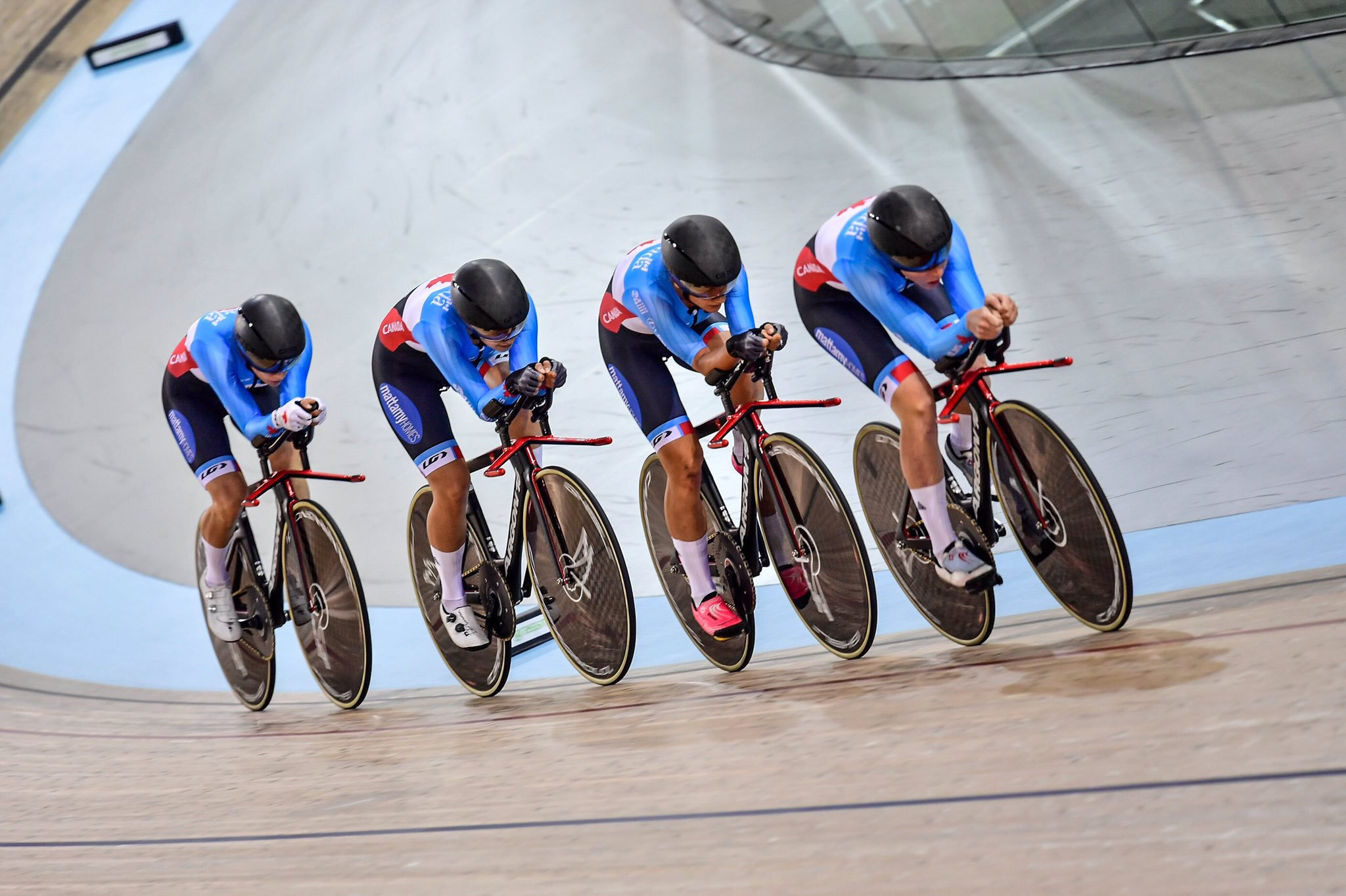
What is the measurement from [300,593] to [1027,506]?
2401 mm

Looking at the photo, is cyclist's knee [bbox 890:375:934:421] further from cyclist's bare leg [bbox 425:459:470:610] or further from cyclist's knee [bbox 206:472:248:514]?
cyclist's knee [bbox 206:472:248:514]

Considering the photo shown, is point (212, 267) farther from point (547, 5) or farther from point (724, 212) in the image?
point (724, 212)

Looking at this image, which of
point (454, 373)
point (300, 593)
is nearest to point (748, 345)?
point (454, 373)

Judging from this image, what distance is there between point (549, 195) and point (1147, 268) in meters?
3.46

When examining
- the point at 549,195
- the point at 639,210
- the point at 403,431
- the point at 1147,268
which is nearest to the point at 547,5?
Result: the point at 549,195

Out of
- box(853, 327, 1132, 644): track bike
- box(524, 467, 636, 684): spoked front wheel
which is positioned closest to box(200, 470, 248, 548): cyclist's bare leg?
box(524, 467, 636, 684): spoked front wheel

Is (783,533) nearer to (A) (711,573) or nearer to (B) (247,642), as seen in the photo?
(A) (711,573)

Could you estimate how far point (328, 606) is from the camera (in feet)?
12.6

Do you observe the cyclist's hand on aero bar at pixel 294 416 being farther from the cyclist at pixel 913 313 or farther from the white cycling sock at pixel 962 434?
the white cycling sock at pixel 962 434

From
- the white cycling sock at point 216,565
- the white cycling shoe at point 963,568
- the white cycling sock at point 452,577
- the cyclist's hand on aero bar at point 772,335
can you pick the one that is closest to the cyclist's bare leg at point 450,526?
the white cycling sock at point 452,577

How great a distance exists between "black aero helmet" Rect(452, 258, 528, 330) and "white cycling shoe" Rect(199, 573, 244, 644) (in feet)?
5.11

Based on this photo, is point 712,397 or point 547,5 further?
point 547,5

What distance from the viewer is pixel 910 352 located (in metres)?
5.12

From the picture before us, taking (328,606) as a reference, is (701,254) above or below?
above
